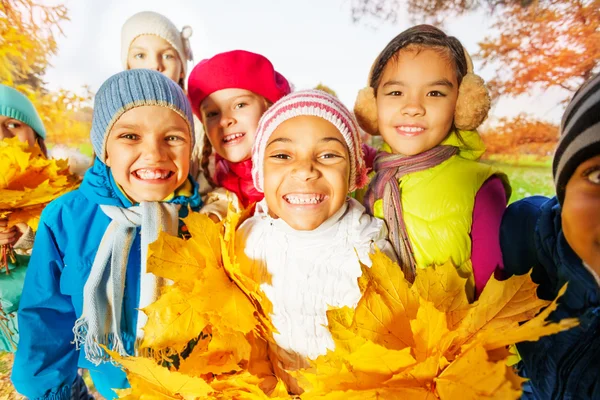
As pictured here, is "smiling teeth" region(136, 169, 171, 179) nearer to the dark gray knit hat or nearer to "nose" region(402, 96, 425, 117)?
"nose" region(402, 96, 425, 117)

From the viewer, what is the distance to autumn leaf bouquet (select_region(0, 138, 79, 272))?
1.03 meters

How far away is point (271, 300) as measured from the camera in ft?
2.93

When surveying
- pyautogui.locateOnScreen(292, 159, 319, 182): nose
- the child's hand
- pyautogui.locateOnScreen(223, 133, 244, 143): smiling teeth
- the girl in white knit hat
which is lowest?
the child's hand

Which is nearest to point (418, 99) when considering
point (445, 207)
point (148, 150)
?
point (445, 207)

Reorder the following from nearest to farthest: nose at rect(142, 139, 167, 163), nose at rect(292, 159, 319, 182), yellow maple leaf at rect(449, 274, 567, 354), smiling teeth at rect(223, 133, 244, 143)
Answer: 1. yellow maple leaf at rect(449, 274, 567, 354)
2. nose at rect(292, 159, 319, 182)
3. nose at rect(142, 139, 167, 163)
4. smiling teeth at rect(223, 133, 244, 143)

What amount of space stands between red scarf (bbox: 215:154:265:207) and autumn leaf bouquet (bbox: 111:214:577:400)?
0.24 m

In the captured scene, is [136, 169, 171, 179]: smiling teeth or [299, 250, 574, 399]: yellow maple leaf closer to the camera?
[299, 250, 574, 399]: yellow maple leaf

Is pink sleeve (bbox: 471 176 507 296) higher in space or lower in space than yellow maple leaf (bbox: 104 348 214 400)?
higher

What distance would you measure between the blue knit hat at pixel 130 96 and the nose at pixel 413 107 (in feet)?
1.95

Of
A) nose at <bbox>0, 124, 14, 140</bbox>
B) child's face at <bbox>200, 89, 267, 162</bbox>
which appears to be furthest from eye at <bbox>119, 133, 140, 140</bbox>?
nose at <bbox>0, 124, 14, 140</bbox>

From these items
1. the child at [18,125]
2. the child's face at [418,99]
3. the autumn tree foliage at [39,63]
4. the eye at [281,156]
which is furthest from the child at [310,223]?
the autumn tree foliage at [39,63]

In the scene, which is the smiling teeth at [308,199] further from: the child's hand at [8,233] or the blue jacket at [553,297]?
the child's hand at [8,233]

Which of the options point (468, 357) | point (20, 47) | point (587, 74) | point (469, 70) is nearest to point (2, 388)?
point (20, 47)

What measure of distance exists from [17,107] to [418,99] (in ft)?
4.32
